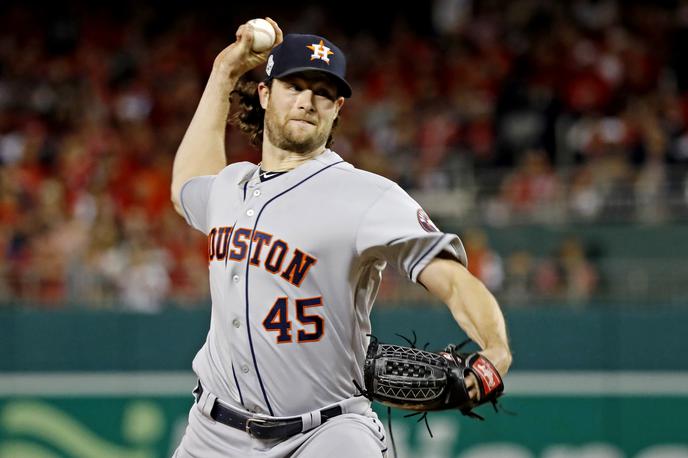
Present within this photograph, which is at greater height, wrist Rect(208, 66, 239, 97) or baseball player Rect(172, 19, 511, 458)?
wrist Rect(208, 66, 239, 97)

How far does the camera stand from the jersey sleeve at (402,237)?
280cm

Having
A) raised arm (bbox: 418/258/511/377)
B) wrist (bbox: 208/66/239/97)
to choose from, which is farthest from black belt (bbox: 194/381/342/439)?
wrist (bbox: 208/66/239/97)

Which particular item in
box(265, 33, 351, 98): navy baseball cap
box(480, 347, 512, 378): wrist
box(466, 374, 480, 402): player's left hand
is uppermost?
box(265, 33, 351, 98): navy baseball cap

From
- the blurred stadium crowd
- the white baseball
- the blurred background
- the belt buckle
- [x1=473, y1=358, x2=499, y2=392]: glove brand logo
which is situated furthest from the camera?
the blurred stadium crowd

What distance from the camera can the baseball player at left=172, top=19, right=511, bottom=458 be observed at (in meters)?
2.94

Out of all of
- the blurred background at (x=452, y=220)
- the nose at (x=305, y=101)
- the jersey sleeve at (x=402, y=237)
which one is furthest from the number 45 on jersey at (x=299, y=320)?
the blurred background at (x=452, y=220)

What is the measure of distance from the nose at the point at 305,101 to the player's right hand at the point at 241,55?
579 millimetres

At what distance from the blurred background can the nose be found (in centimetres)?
431

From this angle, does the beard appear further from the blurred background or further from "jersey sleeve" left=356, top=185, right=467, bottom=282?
the blurred background

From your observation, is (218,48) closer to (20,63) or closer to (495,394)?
(20,63)

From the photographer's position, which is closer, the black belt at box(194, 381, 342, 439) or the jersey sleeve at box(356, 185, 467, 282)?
the jersey sleeve at box(356, 185, 467, 282)

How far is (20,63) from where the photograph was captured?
11.8 meters

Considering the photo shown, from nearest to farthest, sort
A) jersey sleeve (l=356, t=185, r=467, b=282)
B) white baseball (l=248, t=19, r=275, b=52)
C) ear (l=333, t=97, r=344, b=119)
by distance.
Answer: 1. jersey sleeve (l=356, t=185, r=467, b=282)
2. ear (l=333, t=97, r=344, b=119)
3. white baseball (l=248, t=19, r=275, b=52)

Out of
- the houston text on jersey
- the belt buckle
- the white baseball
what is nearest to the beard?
the houston text on jersey
